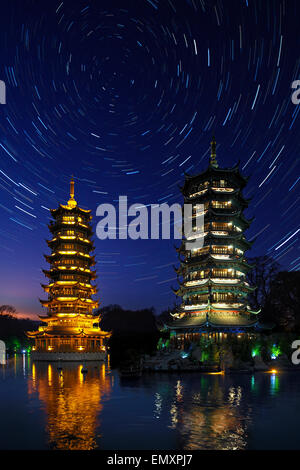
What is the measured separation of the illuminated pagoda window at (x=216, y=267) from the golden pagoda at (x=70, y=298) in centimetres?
1805

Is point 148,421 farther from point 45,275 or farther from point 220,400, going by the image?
point 45,275

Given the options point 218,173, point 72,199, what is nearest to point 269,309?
point 218,173

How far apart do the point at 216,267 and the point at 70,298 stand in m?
27.6

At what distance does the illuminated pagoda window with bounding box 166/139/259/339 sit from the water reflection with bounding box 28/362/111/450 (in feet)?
68.8

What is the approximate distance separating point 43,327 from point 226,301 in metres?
33.2

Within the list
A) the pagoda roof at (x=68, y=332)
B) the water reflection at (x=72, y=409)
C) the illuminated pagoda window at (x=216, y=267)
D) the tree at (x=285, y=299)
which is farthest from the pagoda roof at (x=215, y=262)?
the water reflection at (x=72, y=409)

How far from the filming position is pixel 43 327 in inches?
2835

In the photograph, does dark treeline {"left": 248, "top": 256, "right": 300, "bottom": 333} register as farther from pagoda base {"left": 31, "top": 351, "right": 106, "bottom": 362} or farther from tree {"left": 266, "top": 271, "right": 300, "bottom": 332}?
pagoda base {"left": 31, "top": 351, "right": 106, "bottom": 362}

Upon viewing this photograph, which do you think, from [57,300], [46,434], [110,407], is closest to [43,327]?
[57,300]

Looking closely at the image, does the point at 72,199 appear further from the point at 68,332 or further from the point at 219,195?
the point at 219,195

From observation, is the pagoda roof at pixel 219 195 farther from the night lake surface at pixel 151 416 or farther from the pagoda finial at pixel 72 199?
the night lake surface at pixel 151 416

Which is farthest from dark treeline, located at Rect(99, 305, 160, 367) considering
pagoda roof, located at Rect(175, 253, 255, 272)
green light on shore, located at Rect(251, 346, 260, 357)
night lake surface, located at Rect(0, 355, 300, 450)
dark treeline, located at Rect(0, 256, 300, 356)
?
night lake surface, located at Rect(0, 355, 300, 450)

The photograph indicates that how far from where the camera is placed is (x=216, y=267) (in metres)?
57.6

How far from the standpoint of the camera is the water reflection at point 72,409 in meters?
15.3
